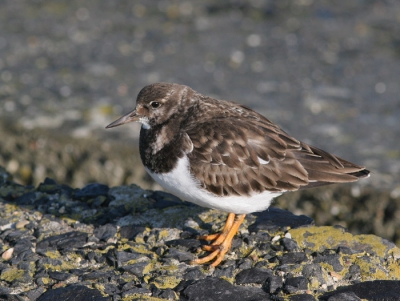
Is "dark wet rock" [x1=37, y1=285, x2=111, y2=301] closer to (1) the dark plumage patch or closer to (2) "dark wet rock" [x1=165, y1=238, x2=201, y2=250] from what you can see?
(2) "dark wet rock" [x1=165, y1=238, x2=201, y2=250]

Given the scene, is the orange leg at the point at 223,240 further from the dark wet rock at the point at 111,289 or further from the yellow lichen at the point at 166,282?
the dark wet rock at the point at 111,289

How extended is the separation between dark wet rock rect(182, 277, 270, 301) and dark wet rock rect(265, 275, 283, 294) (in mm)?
54

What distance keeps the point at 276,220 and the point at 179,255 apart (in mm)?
930

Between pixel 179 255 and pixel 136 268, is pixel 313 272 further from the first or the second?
pixel 136 268

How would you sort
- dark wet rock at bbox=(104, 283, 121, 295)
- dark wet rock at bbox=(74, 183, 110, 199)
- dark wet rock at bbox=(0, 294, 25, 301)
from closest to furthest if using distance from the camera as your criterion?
dark wet rock at bbox=(0, 294, 25, 301)
dark wet rock at bbox=(104, 283, 121, 295)
dark wet rock at bbox=(74, 183, 110, 199)

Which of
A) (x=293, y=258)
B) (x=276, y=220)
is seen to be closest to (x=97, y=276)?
(x=293, y=258)

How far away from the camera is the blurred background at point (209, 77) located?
802 centimetres

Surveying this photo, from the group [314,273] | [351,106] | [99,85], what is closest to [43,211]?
[314,273]

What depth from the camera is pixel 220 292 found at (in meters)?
4.13

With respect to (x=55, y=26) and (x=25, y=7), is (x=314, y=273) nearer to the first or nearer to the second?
(x=55, y=26)

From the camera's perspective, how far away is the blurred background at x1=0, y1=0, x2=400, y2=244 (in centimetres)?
802

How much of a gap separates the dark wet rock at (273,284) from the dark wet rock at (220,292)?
0.18 feet

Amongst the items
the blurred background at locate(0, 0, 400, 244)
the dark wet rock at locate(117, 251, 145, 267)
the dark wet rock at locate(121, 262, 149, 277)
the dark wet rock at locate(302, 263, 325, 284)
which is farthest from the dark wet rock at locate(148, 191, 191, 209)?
the blurred background at locate(0, 0, 400, 244)

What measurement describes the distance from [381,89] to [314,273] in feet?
20.8
